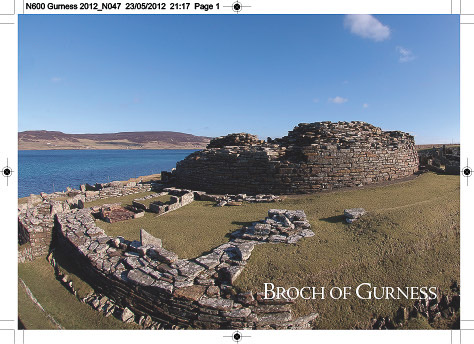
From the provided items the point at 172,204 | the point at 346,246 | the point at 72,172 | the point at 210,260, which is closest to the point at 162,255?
the point at 210,260

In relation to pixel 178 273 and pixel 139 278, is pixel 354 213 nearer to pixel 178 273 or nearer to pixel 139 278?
pixel 178 273

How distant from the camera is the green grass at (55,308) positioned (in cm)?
535

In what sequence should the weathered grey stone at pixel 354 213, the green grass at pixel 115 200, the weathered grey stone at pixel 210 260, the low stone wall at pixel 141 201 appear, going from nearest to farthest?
the weathered grey stone at pixel 210 260
the weathered grey stone at pixel 354 213
the low stone wall at pixel 141 201
the green grass at pixel 115 200

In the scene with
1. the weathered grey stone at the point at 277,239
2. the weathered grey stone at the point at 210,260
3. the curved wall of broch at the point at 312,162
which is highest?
the curved wall of broch at the point at 312,162

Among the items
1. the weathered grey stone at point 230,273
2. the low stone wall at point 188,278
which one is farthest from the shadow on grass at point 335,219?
the weathered grey stone at point 230,273

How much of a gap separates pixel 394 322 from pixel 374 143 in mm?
10538

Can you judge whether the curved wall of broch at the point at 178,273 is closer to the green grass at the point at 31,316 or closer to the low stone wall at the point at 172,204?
the green grass at the point at 31,316

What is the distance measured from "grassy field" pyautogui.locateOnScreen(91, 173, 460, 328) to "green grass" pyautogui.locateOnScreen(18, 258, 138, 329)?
209cm

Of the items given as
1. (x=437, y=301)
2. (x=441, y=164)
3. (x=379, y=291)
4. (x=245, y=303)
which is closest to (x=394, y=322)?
(x=379, y=291)

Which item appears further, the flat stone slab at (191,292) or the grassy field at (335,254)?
the grassy field at (335,254)

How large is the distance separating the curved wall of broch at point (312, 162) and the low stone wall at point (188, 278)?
189 inches

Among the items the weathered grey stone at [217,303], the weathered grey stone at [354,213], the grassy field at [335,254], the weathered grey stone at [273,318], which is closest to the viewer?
the weathered grey stone at [273,318]

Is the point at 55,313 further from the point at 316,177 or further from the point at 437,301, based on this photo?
the point at 316,177

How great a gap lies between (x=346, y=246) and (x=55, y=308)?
7.75 meters
